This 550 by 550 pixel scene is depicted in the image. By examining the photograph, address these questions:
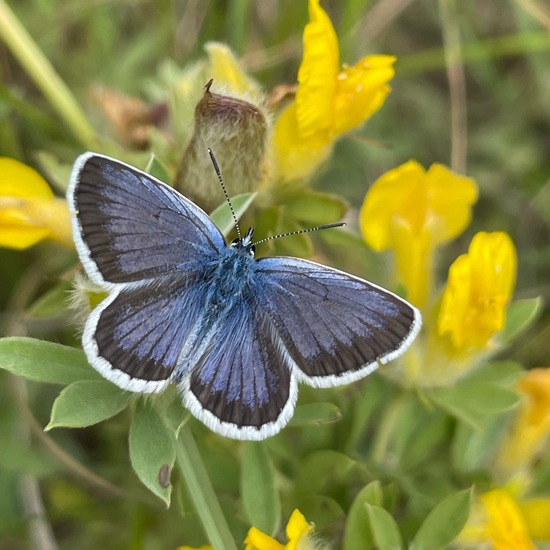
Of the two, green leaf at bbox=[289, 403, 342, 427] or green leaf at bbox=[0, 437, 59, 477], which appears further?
green leaf at bbox=[0, 437, 59, 477]

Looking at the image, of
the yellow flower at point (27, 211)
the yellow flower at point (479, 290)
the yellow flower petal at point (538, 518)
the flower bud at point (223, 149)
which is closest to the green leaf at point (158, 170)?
the flower bud at point (223, 149)

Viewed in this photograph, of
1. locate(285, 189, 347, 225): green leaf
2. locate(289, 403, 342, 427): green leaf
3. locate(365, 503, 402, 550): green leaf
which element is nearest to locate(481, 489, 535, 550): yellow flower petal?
locate(365, 503, 402, 550): green leaf

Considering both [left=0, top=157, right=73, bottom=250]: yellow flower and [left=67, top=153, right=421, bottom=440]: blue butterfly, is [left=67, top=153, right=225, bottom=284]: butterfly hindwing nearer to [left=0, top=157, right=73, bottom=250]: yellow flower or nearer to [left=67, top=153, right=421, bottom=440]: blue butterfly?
[left=67, top=153, right=421, bottom=440]: blue butterfly

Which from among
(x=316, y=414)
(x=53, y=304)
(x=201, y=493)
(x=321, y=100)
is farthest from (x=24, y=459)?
(x=321, y=100)

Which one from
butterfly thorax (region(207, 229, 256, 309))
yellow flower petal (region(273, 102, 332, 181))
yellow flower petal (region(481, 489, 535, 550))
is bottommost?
yellow flower petal (region(481, 489, 535, 550))

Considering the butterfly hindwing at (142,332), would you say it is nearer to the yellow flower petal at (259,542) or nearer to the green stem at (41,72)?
the yellow flower petal at (259,542)

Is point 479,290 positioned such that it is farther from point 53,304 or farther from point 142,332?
point 53,304
